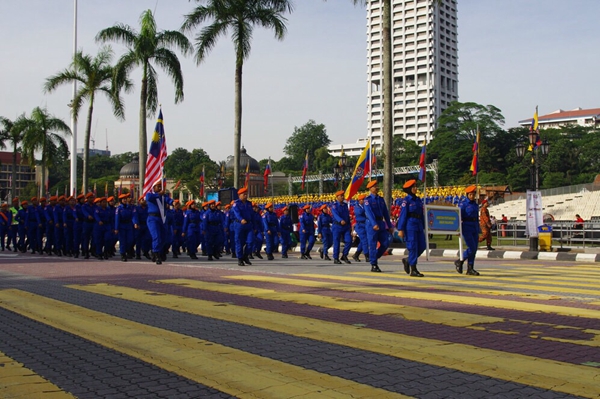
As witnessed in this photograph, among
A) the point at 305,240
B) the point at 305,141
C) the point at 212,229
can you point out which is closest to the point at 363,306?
the point at 212,229

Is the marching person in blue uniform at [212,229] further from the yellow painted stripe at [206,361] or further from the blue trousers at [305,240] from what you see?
the yellow painted stripe at [206,361]

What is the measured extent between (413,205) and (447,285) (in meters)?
2.21

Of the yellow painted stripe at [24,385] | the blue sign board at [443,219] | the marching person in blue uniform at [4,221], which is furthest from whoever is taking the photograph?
the marching person in blue uniform at [4,221]

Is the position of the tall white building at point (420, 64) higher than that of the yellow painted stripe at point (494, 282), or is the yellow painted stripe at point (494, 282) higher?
the tall white building at point (420, 64)

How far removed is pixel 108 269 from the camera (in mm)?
14562

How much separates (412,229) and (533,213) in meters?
11.9

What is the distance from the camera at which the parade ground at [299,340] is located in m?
4.51

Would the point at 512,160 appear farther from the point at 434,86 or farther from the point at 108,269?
the point at 108,269

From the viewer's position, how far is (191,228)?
2092cm

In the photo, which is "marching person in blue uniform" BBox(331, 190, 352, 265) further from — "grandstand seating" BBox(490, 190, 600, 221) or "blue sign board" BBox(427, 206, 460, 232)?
"grandstand seating" BBox(490, 190, 600, 221)

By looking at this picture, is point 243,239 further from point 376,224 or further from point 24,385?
point 24,385

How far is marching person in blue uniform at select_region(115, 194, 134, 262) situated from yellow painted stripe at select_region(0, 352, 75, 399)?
529 inches

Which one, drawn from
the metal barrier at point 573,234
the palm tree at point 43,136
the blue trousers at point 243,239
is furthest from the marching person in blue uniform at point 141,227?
the palm tree at point 43,136

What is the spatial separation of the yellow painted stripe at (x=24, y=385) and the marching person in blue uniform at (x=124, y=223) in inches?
529
